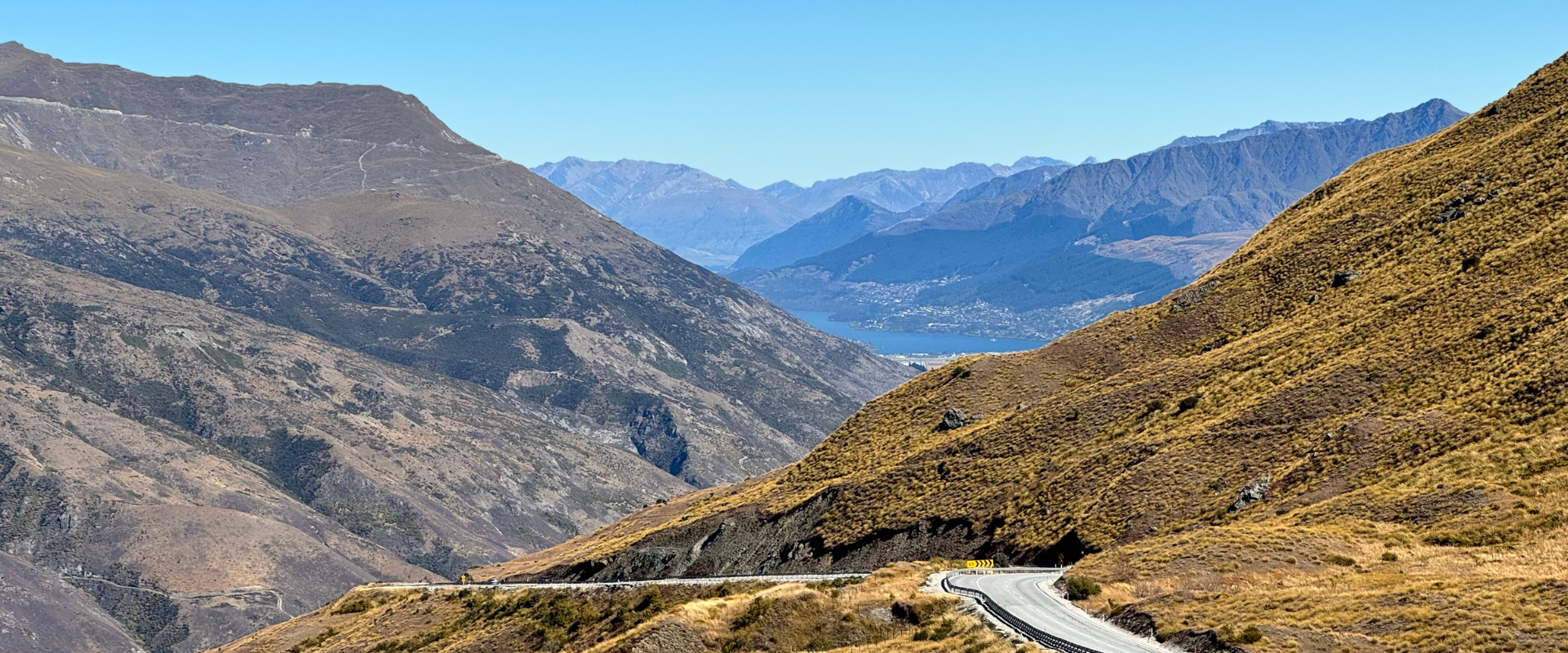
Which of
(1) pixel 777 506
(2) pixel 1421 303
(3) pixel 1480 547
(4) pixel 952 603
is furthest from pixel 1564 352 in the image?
(1) pixel 777 506

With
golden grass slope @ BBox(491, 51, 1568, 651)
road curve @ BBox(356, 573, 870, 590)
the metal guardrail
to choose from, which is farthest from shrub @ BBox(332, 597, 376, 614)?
the metal guardrail

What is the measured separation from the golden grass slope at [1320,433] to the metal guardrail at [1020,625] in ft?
14.9

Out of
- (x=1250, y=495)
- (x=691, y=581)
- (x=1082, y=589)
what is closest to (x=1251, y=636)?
(x=1082, y=589)

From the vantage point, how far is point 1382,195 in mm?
116375

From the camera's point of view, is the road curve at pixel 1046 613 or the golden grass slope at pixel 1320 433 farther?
the golden grass slope at pixel 1320 433

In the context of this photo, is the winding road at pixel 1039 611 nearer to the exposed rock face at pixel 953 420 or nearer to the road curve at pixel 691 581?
the road curve at pixel 691 581

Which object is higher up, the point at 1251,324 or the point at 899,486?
the point at 1251,324

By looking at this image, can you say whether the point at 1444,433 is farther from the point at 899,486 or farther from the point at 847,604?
the point at 899,486

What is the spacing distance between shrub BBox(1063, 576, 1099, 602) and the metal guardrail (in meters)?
3.42

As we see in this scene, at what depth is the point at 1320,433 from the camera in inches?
3024

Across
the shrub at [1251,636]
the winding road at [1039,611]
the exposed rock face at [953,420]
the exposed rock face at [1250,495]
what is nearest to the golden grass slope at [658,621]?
the winding road at [1039,611]

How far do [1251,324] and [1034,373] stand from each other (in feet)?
60.2

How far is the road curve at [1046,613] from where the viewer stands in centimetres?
4766

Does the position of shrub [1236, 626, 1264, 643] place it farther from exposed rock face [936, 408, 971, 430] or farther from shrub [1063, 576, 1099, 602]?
exposed rock face [936, 408, 971, 430]
